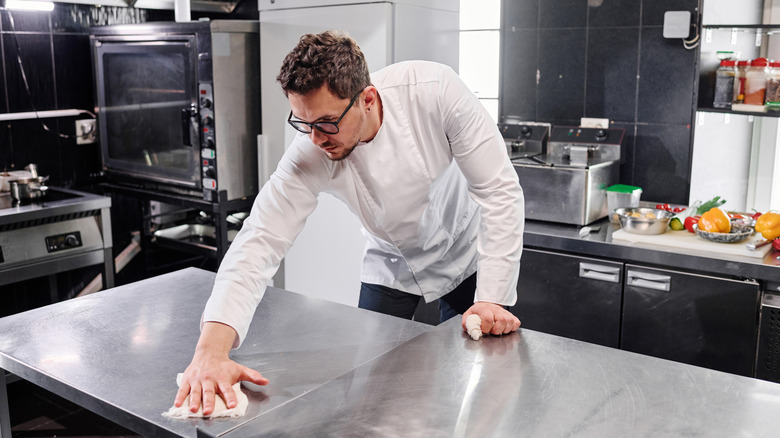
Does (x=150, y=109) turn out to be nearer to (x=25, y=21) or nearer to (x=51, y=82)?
(x=51, y=82)

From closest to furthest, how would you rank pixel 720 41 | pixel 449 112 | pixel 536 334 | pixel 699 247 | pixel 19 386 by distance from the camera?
pixel 536 334, pixel 449 112, pixel 699 247, pixel 720 41, pixel 19 386

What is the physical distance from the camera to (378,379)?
1.41 metres

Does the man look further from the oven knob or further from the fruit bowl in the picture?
the oven knob

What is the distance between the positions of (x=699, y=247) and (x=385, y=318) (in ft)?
4.60

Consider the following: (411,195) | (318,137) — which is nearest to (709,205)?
(411,195)

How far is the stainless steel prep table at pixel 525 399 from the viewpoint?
1197mm

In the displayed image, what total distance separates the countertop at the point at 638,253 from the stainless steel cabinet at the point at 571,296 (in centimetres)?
4

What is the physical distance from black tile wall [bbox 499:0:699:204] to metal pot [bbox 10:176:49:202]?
2.24 metres

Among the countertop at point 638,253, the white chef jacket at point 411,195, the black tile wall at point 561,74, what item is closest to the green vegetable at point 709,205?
the countertop at point 638,253

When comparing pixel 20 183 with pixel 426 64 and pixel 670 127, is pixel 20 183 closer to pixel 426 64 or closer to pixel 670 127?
pixel 426 64

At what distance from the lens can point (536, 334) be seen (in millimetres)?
1671

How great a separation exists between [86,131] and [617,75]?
264cm

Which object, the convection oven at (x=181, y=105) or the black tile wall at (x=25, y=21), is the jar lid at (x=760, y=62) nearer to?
the convection oven at (x=181, y=105)

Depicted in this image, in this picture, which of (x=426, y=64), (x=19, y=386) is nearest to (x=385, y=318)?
(x=426, y=64)
